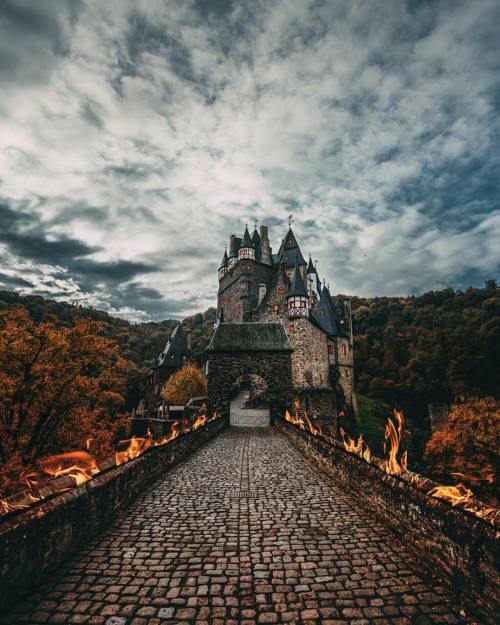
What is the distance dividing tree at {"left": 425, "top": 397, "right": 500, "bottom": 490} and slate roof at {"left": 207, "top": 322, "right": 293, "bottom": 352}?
1578cm

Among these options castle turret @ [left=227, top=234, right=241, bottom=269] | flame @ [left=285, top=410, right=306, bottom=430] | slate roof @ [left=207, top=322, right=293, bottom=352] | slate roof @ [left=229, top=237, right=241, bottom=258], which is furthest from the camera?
slate roof @ [left=229, top=237, right=241, bottom=258]

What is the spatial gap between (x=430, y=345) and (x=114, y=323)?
67.2 meters

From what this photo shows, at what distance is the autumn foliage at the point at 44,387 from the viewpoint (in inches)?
574

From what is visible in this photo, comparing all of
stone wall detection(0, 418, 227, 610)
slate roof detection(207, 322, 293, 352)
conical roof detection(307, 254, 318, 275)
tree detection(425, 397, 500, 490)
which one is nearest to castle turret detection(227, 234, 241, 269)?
conical roof detection(307, 254, 318, 275)

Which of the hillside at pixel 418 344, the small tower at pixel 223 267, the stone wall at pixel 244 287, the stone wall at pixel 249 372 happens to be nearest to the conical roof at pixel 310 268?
the stone wall at pixel 244 287

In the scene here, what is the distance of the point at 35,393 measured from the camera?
15.4 m

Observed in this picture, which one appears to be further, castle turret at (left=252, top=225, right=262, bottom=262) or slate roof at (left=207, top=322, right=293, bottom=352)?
castle turret at (left=252, top=225, right=262, bottom=262)

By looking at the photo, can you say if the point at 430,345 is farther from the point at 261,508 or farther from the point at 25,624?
the point at 25,624

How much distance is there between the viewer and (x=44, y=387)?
15875 millimetres

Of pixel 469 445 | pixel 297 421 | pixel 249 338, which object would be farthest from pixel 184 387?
pixel 469 445

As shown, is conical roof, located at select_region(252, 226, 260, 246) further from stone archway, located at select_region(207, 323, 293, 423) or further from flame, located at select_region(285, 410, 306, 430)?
flame, located at select_region(285, 410, 306, 430)

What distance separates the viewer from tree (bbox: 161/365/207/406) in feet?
113

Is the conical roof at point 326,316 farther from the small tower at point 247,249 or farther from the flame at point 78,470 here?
the flame at point 78,470

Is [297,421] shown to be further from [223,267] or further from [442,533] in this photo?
[223,267]
